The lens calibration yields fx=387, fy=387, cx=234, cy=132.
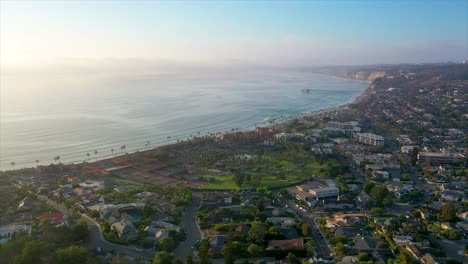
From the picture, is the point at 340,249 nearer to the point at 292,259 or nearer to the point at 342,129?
the point at 292,259

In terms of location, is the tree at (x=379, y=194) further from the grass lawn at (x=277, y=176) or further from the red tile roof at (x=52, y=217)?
the red tile roof at (x=52, y=217)

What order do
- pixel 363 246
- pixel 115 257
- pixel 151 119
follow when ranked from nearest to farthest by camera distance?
pixel 115 257 < pixel 363 246 < pixel 151 119

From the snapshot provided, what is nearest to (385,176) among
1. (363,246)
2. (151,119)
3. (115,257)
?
(363,246)

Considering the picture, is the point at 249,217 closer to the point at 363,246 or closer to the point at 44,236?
the point at 363,246

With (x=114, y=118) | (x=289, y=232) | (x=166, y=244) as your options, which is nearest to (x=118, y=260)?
(x=166, y=244)

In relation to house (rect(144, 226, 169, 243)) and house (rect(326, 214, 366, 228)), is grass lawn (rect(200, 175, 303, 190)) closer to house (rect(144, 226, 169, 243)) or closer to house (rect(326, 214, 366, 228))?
house (rect(326, 214, 366, 228))
